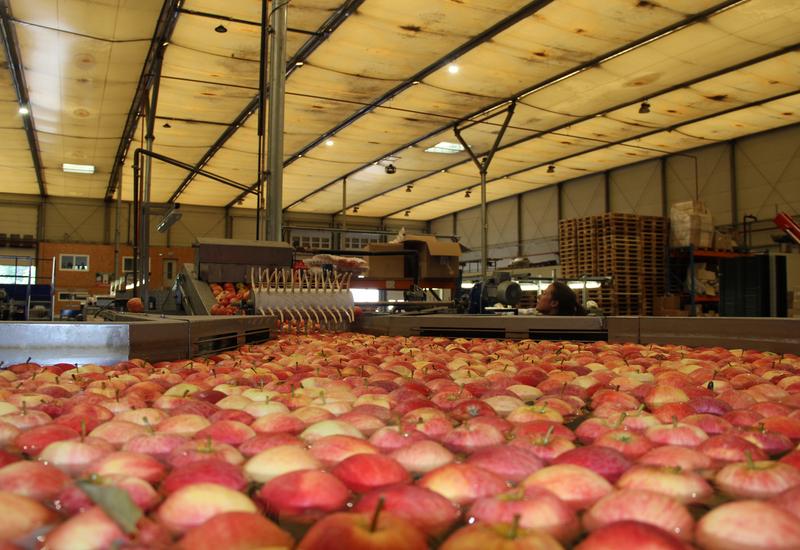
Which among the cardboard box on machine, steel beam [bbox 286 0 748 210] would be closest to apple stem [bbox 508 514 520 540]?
the cardboard box on machine

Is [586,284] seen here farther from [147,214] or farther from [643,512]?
[643,512]

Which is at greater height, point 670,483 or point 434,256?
point 434,256

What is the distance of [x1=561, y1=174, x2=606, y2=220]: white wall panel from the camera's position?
18.1 metres

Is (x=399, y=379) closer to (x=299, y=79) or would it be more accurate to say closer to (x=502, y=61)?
(x=502, y=61)

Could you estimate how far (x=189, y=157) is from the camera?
635 inches

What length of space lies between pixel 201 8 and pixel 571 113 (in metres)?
7.31

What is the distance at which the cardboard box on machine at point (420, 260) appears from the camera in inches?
319

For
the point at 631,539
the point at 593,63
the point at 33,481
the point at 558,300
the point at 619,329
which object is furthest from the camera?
the point at 593,63

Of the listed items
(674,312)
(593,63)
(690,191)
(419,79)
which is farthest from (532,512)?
(690,191)

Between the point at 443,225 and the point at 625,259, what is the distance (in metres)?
14.1

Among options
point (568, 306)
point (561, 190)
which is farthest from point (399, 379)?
point (561, 190)

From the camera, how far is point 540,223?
67.1 feet

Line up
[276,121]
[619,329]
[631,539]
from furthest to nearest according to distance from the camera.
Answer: [276,121] < [619,329] < [631,539]

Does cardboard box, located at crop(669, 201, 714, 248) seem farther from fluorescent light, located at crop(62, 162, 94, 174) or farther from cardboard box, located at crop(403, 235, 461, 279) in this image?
fluorescent light, located at crop(62, 162, 94, 174)
